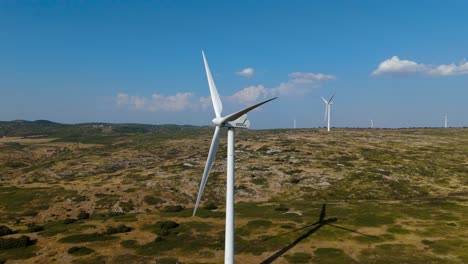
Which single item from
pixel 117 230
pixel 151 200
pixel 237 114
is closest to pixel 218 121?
pixel 237 114

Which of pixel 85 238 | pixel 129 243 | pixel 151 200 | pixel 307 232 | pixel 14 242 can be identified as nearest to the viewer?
pixel 14 242

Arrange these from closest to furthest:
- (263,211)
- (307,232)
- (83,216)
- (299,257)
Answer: (299,257) → (307,232) → (263,211) → (83,216)

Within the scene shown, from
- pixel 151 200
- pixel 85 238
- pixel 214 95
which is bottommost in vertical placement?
pixel 151 200

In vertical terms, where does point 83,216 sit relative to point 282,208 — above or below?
below

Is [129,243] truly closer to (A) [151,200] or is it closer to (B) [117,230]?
(B) [117,230]

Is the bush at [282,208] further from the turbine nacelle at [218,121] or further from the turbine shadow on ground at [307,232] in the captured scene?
the turbine nacelle at [218,121]

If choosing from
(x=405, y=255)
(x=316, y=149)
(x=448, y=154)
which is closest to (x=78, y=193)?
(x=405, y=255)
